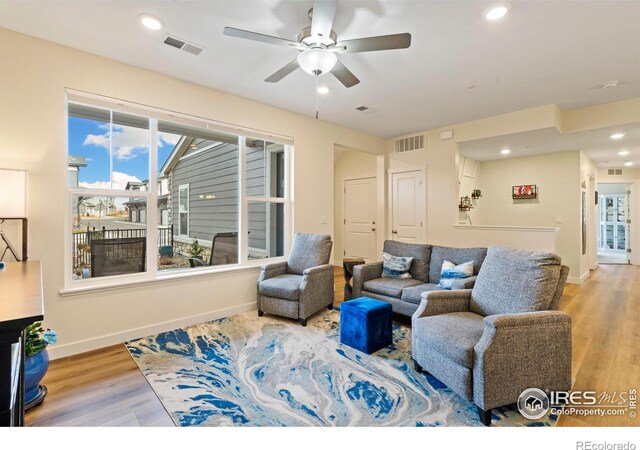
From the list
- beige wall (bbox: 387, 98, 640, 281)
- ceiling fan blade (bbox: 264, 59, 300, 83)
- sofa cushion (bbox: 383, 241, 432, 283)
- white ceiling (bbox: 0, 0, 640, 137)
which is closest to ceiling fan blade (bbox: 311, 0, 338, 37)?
white ceiling (bbox: 0, 0, 640, 137)

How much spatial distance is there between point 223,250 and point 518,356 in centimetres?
336

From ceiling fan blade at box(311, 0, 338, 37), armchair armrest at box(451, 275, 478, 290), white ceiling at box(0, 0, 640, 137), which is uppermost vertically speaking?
white ceiling at box(0, 0, 640, 137)

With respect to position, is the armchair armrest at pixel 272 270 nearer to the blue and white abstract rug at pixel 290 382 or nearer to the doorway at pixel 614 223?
the blue and white abstract rug at pixel 290 382

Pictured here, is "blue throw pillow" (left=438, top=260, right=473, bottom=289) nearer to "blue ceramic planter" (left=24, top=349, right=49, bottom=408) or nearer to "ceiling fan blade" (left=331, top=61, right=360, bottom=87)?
"ceiling fan blade" (left=331, top=61, right=360, bottom=87)

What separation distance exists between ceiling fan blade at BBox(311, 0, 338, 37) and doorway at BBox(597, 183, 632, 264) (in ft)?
31.8

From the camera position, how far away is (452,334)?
2.10 metres

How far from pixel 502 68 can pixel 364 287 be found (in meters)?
2.78

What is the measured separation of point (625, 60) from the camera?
299 cm

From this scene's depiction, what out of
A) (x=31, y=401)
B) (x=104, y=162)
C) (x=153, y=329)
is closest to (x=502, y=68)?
(x=104, y=162)

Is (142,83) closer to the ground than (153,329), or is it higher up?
higher up

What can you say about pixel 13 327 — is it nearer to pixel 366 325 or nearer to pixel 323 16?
pixel 323 16

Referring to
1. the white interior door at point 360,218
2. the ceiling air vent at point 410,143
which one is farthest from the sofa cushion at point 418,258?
the white interior door at point 360,218

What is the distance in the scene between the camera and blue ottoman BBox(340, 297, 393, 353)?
280 cm

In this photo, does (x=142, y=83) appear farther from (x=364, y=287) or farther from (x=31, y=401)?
(x=364, y=287)
